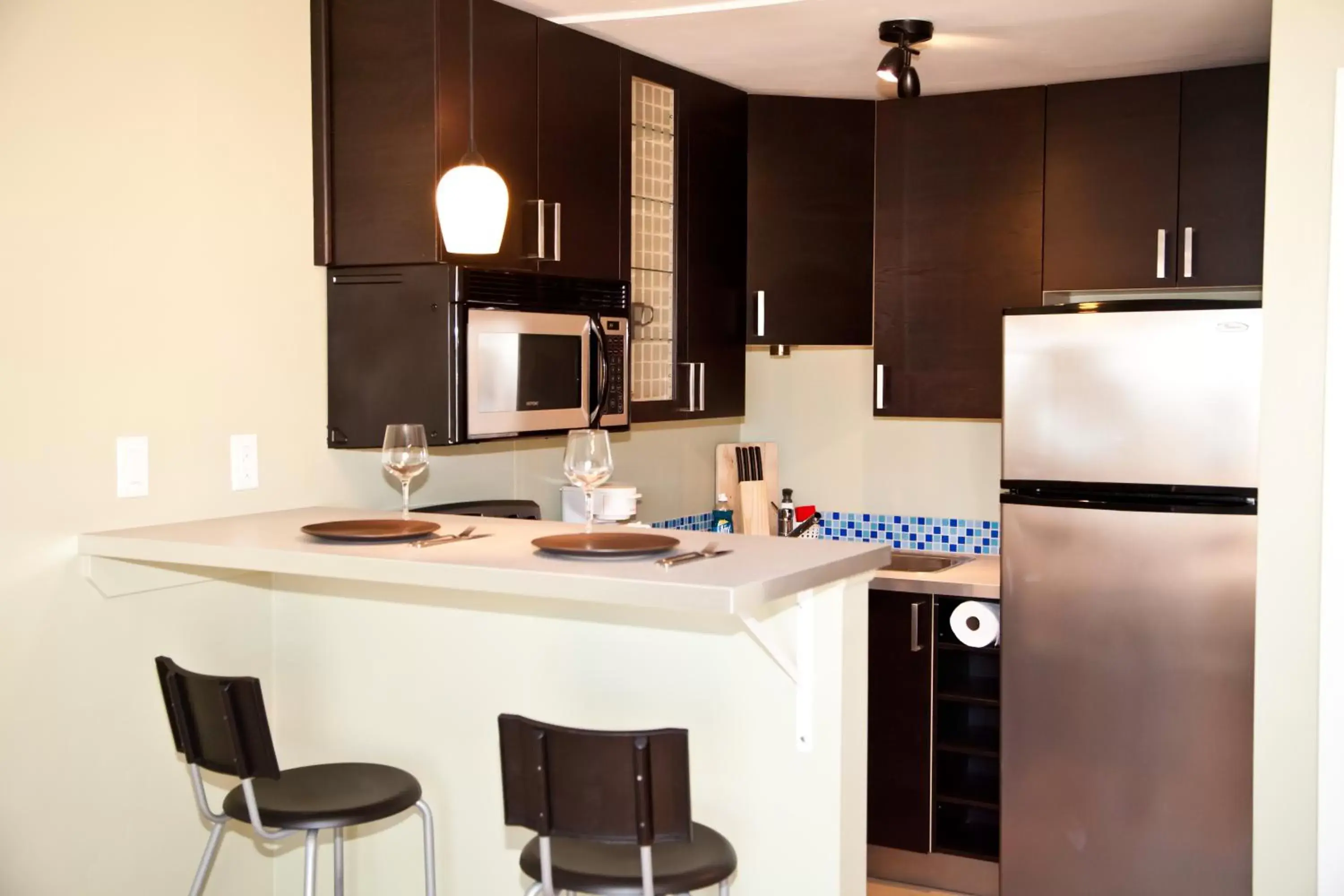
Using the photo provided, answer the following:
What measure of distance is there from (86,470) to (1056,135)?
2.83 metres

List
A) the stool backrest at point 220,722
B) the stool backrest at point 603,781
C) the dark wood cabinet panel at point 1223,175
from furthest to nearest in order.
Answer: the dark wood cabinet panel at point 1223,175
the stool backrest at point 220,722
the stool backrest at point 603,781

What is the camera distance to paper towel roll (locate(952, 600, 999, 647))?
387 centimetres

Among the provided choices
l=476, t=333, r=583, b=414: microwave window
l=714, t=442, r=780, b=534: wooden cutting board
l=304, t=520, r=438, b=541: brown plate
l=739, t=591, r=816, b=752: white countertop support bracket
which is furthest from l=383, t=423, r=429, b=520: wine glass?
l=714, t=442, r=780, b=534: wooden cutting board

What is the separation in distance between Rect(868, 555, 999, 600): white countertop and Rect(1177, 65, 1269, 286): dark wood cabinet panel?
102cm

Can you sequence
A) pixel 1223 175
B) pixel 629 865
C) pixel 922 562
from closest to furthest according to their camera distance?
pixel 629 865, pixel 1223 175, pixel 922 562

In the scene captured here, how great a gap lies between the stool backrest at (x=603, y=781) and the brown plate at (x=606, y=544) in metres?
0.34

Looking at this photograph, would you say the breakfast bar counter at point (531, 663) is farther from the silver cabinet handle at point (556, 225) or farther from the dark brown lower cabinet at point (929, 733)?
the dark brown lower cabinet at point (929, 733)

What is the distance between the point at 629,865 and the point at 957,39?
7.67 ft

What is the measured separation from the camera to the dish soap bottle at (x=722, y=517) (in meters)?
4.66

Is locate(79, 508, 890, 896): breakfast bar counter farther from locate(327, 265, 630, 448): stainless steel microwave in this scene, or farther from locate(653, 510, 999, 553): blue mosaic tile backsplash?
locate(653, 510, 999, 553): blue mosaic tile backsplash

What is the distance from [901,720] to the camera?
3963mm

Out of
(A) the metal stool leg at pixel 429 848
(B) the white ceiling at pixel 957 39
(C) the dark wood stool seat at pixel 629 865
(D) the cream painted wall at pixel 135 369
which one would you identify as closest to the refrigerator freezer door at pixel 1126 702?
(B) the white ceiling at pixel 957 39

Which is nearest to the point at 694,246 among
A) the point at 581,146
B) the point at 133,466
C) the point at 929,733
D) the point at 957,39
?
the point at 581,146

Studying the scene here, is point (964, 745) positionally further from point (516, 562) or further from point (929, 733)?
point (516, 562)
